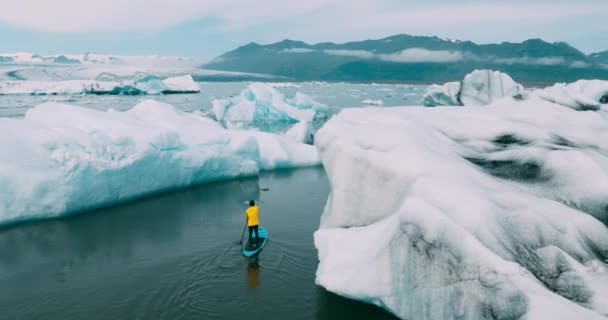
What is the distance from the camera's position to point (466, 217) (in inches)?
227

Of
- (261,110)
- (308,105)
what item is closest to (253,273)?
(261,110)

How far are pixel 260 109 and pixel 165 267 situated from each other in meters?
30.4

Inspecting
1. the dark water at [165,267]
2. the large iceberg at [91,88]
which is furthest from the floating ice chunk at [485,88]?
the large iceberg at [91,88]

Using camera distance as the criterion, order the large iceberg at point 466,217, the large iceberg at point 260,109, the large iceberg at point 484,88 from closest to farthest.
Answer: the large iceberg at point 466,217 < the large iceberg at point 484,88 < the large iceberg at point 260,109

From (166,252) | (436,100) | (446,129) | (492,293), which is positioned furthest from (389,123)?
(436,100)

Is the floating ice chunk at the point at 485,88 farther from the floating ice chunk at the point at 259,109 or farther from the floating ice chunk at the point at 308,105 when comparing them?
the floating ice chunk at the point at 308,105

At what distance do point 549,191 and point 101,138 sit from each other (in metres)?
13.6

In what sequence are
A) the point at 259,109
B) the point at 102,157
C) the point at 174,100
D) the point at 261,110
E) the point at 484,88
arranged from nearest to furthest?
the point at 102,157, the point at 484,88, the point at 259,109, the point at 261,110, the point at 174,100

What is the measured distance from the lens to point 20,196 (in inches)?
459

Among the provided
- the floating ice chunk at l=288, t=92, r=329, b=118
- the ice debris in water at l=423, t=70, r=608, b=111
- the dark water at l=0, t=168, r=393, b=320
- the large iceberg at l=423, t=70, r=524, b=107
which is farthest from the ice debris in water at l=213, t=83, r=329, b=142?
the dark water at l=0, t=168, r=393, b=320

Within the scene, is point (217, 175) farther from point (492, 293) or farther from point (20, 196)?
point (492, 293)

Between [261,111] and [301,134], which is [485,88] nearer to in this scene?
[301,134]

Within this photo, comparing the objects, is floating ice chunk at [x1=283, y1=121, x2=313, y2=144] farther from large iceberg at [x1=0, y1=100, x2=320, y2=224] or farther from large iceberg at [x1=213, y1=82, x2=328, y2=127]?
large iceberg at [x1=213, y1=82, x2=328, y2=127]

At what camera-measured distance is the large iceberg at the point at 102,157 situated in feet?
39.2
